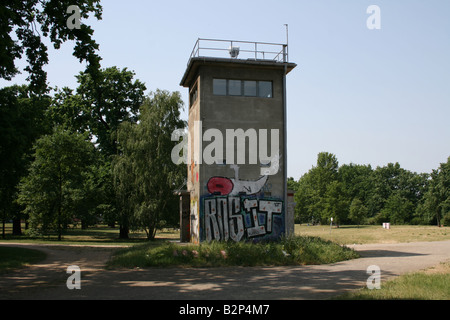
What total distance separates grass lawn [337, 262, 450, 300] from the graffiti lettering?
8.85 meters

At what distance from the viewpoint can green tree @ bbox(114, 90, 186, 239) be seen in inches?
1363

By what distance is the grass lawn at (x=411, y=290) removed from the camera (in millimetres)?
9234

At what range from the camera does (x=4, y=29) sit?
578 inches

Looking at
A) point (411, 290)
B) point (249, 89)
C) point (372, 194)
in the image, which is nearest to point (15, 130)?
point (249, 89)

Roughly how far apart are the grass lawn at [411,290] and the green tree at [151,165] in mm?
24704

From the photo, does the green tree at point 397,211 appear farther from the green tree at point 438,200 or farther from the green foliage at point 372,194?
the green tree at point 438,200

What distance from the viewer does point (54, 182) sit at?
3603 cm

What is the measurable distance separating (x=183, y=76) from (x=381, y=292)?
57.5ft

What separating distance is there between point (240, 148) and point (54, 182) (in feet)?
73.6

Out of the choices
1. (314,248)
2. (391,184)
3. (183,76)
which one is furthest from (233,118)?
(391,184)

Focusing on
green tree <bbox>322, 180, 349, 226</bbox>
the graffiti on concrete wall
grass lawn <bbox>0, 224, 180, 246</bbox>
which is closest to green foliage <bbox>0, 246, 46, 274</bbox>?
the graffiti on concrete wall

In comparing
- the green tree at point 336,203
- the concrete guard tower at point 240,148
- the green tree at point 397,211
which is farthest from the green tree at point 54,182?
the green tree at point 397,211

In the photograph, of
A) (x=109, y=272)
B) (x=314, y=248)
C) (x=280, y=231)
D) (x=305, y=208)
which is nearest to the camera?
(x=109, y=272)
